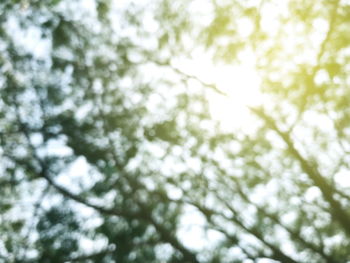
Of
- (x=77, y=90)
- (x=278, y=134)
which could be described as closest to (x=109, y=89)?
(x=77, y=90)

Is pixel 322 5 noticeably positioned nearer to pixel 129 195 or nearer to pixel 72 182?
pixel 129 195

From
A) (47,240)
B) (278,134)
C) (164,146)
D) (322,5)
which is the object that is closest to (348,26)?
(322,5)

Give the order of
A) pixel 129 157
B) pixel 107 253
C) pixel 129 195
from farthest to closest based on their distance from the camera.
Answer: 1. pixel 129 157
2. pixel 129 195
3. pixel 107 253

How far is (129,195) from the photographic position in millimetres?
7090

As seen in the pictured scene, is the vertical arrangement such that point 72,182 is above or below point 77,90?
below

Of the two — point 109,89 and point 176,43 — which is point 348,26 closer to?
point 176,43

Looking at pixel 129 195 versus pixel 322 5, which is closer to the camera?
pixel 129 195

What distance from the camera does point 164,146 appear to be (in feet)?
27.1

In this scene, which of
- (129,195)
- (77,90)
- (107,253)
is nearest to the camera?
(107,253)

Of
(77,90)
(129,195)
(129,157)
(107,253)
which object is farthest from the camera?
(77,90)

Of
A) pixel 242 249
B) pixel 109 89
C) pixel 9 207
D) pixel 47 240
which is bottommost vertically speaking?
pixel 242 249

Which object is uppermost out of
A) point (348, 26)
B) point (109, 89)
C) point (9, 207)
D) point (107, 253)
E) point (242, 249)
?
point (109, 89)

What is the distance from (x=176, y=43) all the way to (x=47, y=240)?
469 cm

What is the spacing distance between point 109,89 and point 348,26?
481cm
